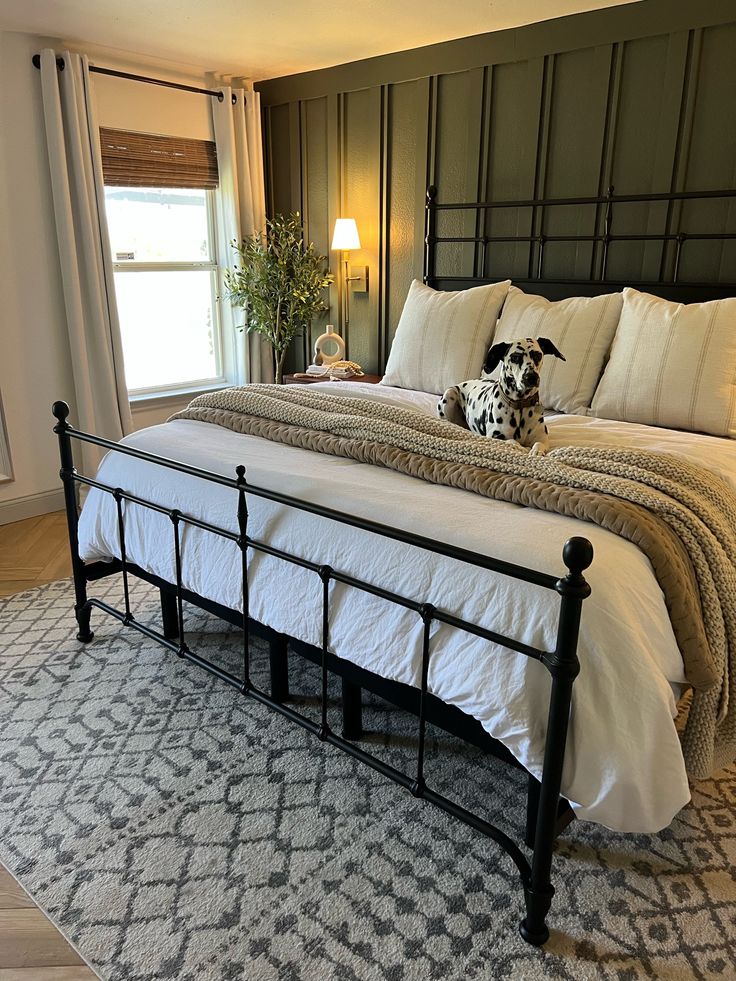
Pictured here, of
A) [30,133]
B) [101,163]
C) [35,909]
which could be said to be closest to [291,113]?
[101,163]

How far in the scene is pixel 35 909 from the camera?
5.42 ft

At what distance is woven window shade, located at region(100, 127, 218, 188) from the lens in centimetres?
409

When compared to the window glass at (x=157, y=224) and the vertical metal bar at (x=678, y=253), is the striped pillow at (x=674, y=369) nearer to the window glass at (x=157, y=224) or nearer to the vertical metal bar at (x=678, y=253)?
the vertical metal bar at (x=678, y=253)

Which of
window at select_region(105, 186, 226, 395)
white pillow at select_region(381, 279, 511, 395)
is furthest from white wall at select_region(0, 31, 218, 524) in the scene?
white pillow at select_region(381, 279, 511, 395)

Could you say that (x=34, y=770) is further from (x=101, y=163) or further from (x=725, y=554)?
(x=101, y=163)

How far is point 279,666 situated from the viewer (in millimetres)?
2244

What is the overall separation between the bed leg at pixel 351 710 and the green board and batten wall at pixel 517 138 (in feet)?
7.73

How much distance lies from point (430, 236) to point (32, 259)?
82.7 inches

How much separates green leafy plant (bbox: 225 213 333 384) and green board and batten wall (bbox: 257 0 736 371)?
0.47 ft

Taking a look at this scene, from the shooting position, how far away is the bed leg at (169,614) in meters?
2.61

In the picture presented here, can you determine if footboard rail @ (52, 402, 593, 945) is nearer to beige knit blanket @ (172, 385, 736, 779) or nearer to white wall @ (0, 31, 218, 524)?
beige knit blanket @ (172, 385, 736, 779)

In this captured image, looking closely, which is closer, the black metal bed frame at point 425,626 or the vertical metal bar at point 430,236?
the black metal bed frame at point 425,626

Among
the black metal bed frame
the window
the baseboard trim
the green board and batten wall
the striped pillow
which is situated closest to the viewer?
the black metal bed frame

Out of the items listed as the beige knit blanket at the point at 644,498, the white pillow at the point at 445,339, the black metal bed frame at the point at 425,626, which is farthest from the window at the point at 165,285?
the beige knit blanket at the point at 644,498
